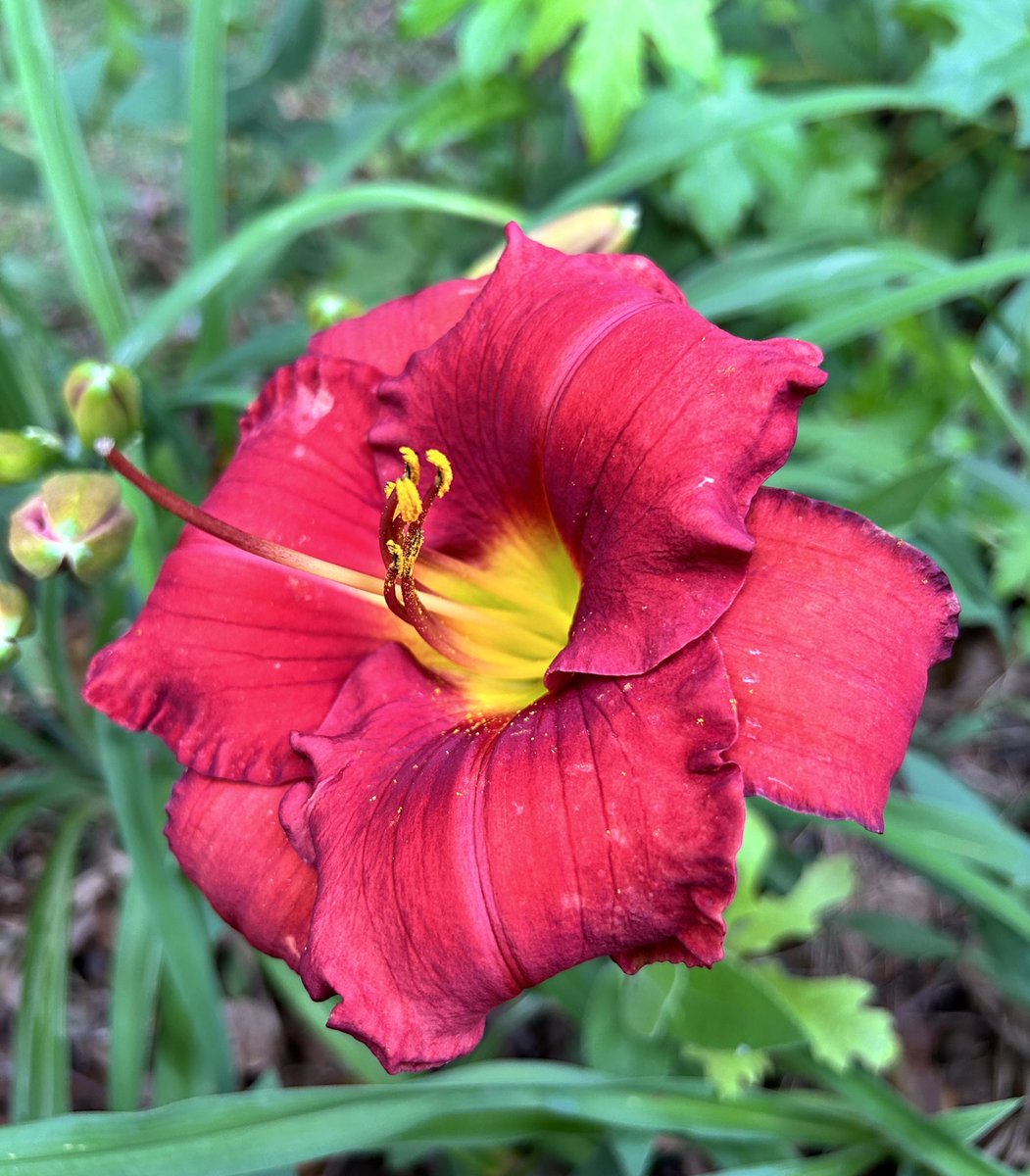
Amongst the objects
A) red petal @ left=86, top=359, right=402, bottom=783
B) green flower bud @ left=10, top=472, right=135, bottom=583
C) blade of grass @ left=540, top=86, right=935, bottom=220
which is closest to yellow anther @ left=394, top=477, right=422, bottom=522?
red petal @ left=86, top=359, right=402, bottom=783

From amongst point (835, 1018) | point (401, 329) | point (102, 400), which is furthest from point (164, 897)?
point (835, 1018)

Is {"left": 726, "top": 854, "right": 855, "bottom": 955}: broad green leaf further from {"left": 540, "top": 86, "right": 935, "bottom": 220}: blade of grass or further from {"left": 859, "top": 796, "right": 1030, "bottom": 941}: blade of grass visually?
{"left": 540, "top": 86, "right": 935, "bottom": 220}: blade of grass

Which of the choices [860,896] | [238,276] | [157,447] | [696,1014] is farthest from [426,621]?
[860,896]

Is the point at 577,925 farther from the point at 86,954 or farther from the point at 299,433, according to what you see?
the point at 86,954

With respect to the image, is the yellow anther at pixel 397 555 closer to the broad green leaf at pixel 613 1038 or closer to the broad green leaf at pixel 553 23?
the broad green leaf at pixel 613 1038

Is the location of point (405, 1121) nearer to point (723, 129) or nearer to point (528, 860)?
point (528, 860)

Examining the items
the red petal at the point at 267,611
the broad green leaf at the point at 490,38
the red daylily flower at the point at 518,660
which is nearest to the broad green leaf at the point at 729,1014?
the red daylily flower at the point at 518,660
